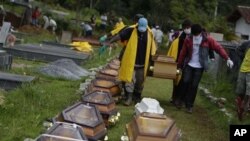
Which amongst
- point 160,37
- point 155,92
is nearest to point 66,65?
point 155,92

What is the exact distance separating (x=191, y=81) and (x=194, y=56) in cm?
47

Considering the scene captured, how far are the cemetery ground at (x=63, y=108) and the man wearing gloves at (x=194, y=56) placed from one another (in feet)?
1.61

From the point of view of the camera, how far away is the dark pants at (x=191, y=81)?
10180mm

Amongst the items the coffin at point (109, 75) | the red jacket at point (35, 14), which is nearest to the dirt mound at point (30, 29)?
the red jacket at point (35, 14)

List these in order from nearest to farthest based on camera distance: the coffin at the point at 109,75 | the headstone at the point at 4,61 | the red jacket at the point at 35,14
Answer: the coffin at the point at 109,75 → the headstone at the point at 4,61 → the red jacket at the point at 35,14

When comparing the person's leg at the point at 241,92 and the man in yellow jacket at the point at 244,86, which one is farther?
the person's leg at the point at 241,92

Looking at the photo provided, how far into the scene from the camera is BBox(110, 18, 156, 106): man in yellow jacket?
10.2 meters

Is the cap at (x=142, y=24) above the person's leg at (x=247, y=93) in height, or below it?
above

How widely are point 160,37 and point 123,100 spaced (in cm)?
2025

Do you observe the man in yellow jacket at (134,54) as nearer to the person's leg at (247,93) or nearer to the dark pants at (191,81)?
the dark pants at (191,81)

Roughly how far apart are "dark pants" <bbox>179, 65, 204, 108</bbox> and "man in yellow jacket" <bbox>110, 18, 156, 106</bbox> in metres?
0.74

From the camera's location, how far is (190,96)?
10.3 meters

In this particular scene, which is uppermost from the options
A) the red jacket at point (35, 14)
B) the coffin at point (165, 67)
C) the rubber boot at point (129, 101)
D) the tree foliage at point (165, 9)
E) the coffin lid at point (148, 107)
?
the tree foliage at point (165, 9)

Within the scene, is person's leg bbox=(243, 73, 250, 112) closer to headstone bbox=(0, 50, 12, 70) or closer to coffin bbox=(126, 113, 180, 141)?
coffin bbox=(126, 113, 180, 141)
